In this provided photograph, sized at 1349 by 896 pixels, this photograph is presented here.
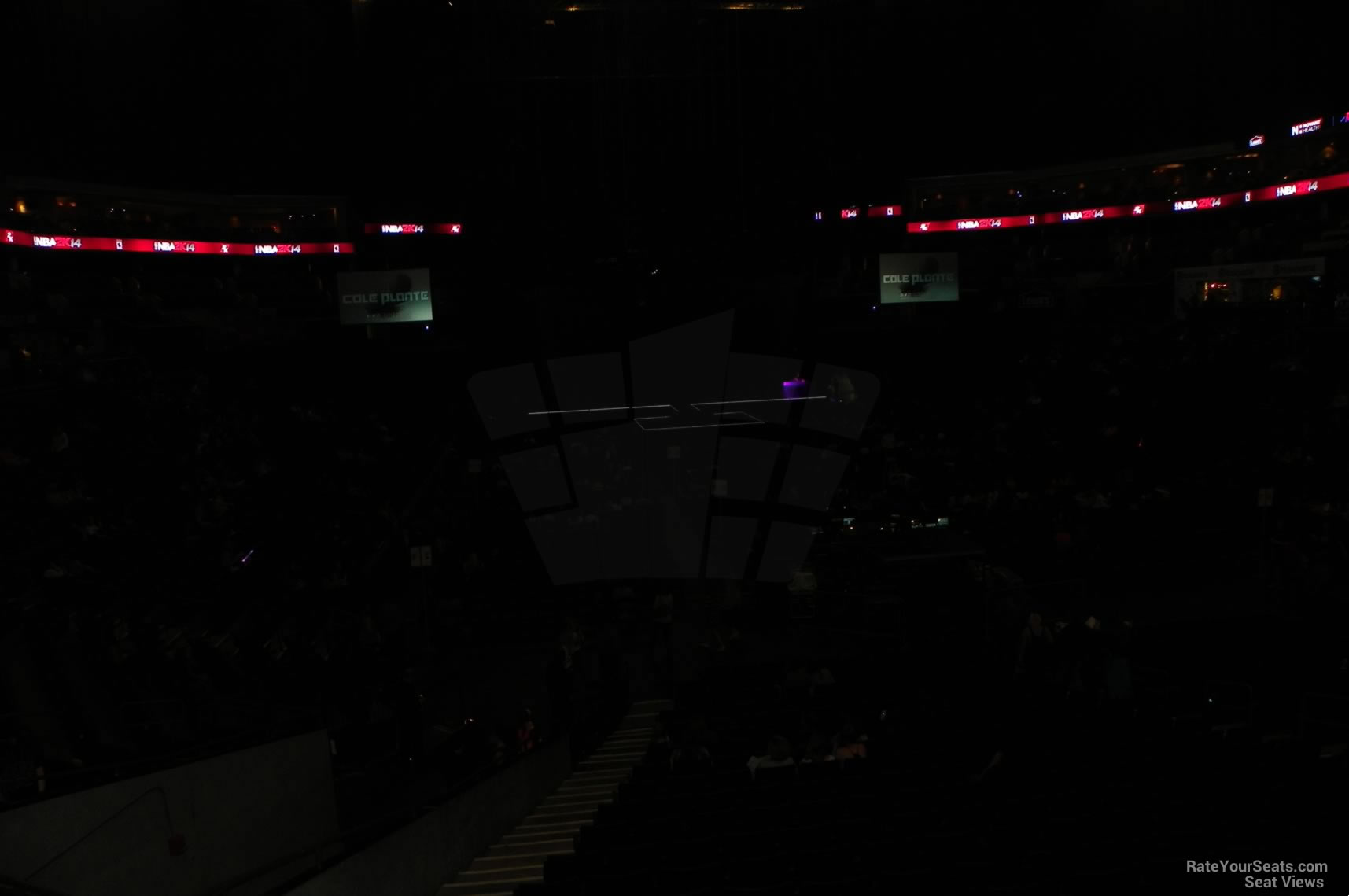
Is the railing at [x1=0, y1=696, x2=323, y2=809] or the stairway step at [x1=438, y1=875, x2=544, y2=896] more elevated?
the railing at [x1=0, y1=696, x2=323, y2=809]

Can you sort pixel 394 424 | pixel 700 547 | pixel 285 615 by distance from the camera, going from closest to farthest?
pixel 285 615, pixel 700 547, pixel 394 424

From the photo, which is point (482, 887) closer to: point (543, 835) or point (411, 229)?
point (543, 835)

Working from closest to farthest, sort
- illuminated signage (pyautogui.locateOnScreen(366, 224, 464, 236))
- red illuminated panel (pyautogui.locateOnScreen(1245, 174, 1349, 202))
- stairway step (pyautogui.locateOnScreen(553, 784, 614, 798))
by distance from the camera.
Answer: stairway step (pyautogui.locateOnScreen(553, 784, 614, 798)), red illuminated panel (pyautogui.locateOnScreen(1245, 174, 1349, 202)), illuminated signage (pyautogui.locateOnScreen(366, 224, 464, 236))

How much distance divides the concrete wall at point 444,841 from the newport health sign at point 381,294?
14.0m

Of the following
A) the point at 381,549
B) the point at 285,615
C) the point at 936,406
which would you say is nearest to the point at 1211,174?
the point at 936,406

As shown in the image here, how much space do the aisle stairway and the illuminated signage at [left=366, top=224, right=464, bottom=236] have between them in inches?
717

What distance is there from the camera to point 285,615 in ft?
37.7

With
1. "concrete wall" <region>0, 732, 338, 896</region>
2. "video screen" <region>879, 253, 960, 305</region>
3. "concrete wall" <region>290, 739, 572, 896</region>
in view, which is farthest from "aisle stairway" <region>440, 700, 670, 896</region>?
"video screen" <region>879, 253, 960, 305</region>

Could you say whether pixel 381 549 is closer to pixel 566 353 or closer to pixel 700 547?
pixel 700 547

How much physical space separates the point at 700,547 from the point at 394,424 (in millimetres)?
7967

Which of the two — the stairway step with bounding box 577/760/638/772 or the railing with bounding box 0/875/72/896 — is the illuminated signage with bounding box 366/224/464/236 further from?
the railing with bounding box 0/875/72/896

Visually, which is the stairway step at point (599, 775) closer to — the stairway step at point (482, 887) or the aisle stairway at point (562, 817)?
the aisle stairway at point (562, 817)

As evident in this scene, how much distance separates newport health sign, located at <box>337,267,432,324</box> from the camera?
20703 millimetres

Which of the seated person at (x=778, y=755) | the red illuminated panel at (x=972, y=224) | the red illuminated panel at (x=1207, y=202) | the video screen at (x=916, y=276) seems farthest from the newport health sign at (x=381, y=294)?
the red illuminated panel at (x=1207, y=202)
